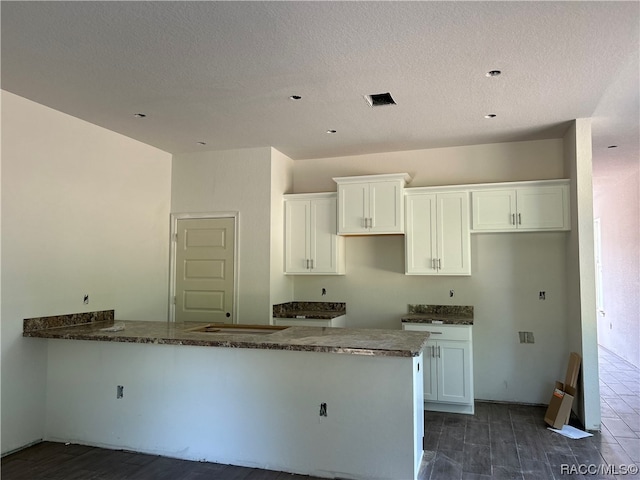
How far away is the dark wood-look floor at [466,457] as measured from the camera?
3107mm

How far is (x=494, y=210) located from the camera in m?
4.61

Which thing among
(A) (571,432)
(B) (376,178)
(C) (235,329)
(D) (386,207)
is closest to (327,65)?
(B) (376,178)

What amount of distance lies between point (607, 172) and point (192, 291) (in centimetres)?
590

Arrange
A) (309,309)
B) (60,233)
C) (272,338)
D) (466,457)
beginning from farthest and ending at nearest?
(309,309) → (60,233) → (466,457) → (272,338)

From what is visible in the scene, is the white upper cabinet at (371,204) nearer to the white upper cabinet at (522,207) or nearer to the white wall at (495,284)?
the white wall at (495,284)

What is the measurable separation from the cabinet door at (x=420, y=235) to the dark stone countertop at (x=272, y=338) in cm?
153

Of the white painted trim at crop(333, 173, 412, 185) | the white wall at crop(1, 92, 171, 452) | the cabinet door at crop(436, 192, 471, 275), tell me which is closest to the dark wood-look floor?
the white wall at crop(1, 92, 171, 452)

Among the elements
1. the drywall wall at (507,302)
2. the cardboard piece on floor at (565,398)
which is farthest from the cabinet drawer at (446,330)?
the cardboard piece on floor at (565,398)

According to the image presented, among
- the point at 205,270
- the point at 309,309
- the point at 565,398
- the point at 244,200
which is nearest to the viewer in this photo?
the point at 565,398

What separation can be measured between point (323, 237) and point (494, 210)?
Result: 1.86 meters

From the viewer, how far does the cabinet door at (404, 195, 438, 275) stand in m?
4.80

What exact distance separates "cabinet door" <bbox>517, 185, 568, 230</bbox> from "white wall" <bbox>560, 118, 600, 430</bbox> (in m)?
0.12

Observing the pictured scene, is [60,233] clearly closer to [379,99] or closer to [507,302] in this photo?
[379,99]

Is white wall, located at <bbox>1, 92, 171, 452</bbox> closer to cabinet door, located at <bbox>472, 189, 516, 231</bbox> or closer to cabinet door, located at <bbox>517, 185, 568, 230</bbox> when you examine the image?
cabinet door, located at <bbox>472, 189, 516, 231</bbox>
